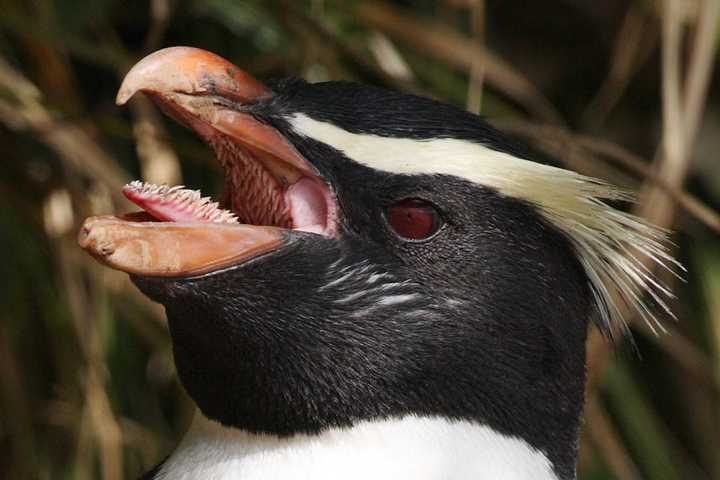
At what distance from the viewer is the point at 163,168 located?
8.55ft

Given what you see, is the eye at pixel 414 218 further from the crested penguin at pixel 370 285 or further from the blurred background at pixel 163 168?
the blurred background at pixel 163 168

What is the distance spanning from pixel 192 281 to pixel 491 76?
56.3 inches

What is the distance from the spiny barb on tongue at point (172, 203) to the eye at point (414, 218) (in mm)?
186

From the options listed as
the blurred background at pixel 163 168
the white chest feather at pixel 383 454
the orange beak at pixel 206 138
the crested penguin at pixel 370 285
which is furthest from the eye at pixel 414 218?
the blurred background at pixel 163 168

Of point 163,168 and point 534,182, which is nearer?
point 534,182

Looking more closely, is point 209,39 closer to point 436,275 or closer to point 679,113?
point 679,113

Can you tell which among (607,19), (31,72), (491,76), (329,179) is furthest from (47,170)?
(607,19)

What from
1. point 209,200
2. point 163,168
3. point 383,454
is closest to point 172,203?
point 209,200

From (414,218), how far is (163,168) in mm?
1249

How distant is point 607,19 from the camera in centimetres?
333

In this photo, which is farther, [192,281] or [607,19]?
[607,19]

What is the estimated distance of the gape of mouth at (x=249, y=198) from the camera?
141 centimetres

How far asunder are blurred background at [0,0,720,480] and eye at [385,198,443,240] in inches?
31.6

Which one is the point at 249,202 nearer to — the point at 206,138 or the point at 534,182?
the point at 206,138
